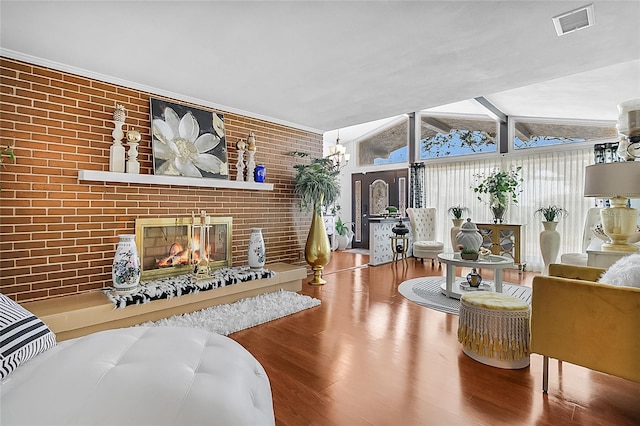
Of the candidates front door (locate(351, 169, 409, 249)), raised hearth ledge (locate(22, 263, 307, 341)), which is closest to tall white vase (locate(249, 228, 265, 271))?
raised hearth ledge (locate(22, 263, 307, 341))

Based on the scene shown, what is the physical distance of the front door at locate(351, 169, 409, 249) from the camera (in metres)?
7.43

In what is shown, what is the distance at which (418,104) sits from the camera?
12.6ft

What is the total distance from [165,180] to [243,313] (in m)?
1.57

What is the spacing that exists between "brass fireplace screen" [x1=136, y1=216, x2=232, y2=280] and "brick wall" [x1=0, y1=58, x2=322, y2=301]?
122 millimetres

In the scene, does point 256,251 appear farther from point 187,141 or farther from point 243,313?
point 187,141

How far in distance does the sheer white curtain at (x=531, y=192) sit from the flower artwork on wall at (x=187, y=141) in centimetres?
460

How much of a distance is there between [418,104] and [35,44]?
366 centimetres

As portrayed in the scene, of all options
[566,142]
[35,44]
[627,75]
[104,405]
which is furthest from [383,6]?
[566,142]

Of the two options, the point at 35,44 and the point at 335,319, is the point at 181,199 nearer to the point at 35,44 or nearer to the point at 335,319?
the point at 35,44

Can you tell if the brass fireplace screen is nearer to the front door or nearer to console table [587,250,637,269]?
console table [587,250,637,269]

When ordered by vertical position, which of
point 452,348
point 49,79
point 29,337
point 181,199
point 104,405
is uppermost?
point 49,79

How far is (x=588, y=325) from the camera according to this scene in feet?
5.76

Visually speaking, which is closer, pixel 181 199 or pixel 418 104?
pixel 181 199

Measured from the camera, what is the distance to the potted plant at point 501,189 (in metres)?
5.54
